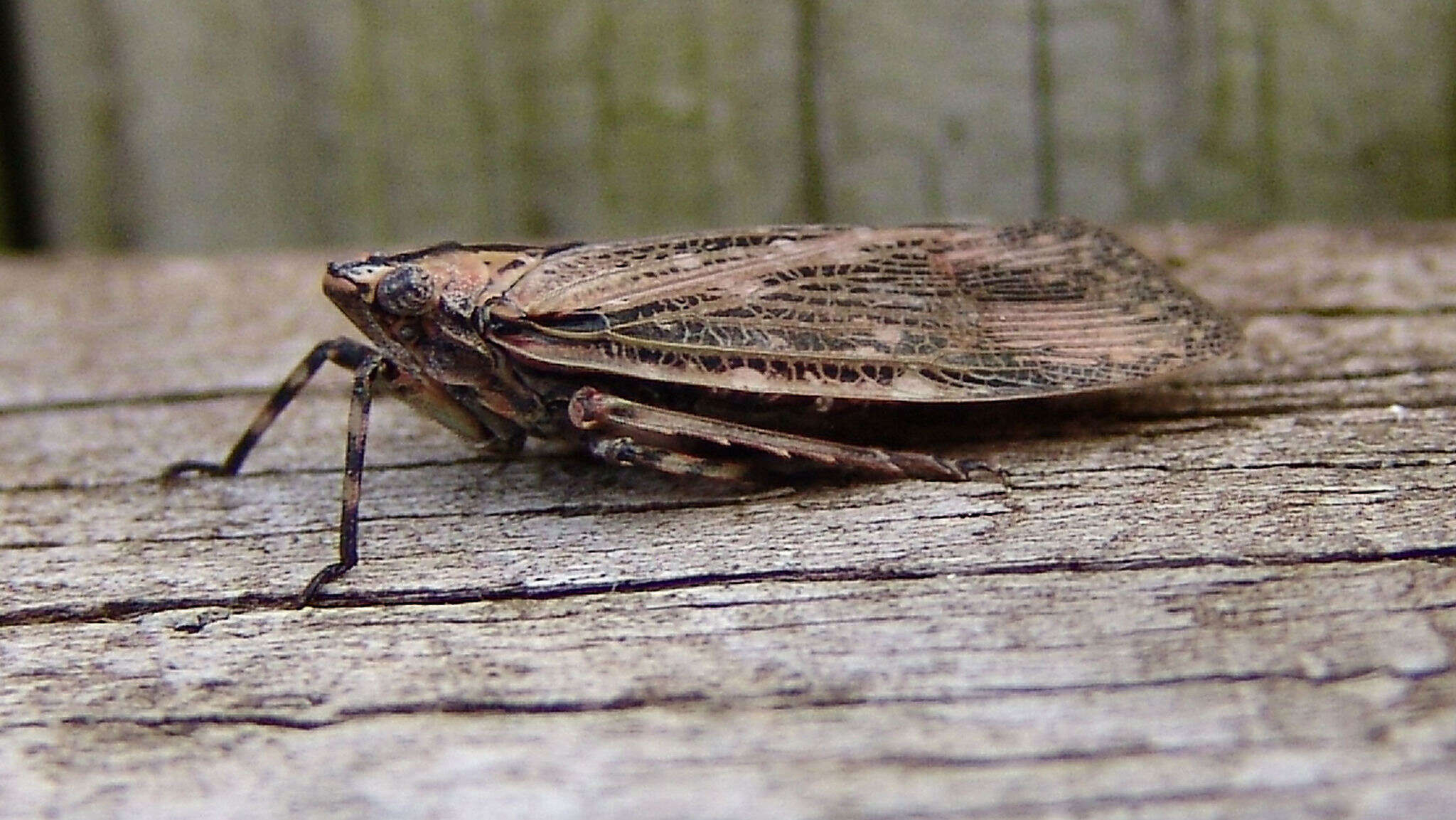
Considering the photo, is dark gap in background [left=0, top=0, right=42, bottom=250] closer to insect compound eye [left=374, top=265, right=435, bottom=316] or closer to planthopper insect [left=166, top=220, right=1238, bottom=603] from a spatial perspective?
planthopper insect [left=166, top=220, right=1238, bottom=603]

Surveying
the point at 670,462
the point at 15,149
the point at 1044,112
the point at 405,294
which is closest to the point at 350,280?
the point at 405,294

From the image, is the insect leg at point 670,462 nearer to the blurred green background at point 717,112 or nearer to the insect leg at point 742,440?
the insect leg at point 742,440

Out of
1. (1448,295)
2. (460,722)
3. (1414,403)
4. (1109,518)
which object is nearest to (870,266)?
(1109,518)

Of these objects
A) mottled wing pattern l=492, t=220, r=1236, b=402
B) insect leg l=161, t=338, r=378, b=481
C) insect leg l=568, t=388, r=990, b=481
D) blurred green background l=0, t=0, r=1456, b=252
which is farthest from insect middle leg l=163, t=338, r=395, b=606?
blurred green background l=0, t=0, r=1456, b=252

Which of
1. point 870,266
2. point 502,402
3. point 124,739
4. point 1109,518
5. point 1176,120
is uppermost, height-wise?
point 1176,120

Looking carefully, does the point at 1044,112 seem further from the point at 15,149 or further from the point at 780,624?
the point at 15,149

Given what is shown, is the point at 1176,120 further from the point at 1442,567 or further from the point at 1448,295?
the point at 1442,567

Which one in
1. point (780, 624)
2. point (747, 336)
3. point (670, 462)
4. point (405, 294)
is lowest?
point (780, 624)
